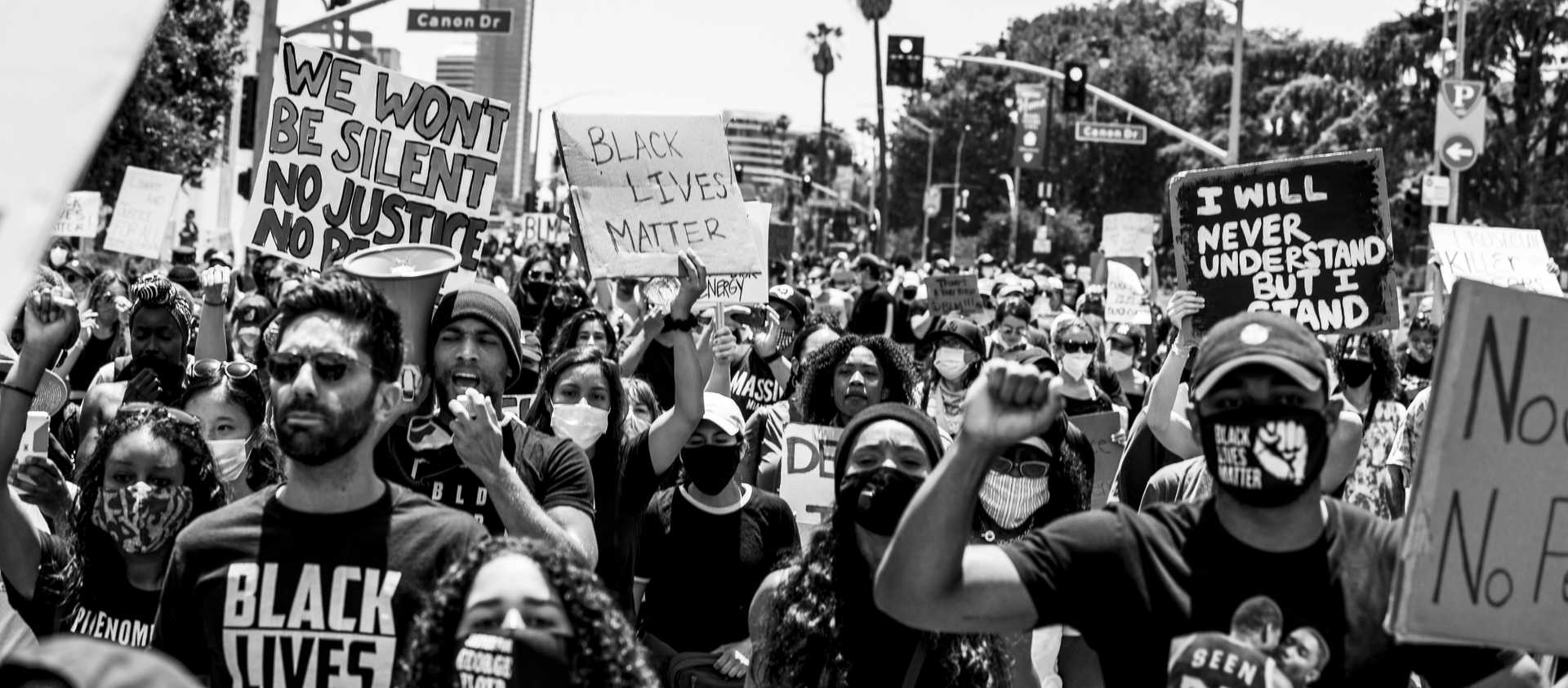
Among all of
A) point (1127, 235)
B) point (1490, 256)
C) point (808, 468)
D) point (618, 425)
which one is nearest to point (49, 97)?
point (618, 425)

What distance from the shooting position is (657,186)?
852cm

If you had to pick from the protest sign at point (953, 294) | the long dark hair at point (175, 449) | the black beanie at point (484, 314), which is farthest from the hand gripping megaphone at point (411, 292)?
the protest sign at point (953, 294)

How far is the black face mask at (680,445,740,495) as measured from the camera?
5.95 m

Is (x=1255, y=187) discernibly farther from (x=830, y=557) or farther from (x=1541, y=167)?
Answer: (x=1541, y=167)

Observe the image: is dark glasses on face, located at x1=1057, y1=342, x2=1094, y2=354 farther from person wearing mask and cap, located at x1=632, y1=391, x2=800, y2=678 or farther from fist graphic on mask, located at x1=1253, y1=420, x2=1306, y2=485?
fist graphic on mask, located at x1=1253, y1=420, x2=1306, y2=485

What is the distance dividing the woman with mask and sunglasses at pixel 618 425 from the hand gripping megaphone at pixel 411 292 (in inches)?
35.3

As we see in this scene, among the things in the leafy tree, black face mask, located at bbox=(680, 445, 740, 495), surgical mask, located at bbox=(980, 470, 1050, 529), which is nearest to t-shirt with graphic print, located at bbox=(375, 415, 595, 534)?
black face mask, located at bbox=(680, 445, 740, 495)

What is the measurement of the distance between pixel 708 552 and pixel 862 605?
1.49 metres

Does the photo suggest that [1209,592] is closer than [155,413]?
Yes

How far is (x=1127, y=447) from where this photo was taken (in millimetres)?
7020

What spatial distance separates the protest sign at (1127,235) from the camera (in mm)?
22719

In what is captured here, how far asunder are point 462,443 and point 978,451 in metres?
1.38

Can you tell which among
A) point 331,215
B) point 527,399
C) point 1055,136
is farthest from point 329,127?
point 1055,136

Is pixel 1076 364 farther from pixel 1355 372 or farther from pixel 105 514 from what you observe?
pixel 105 514
